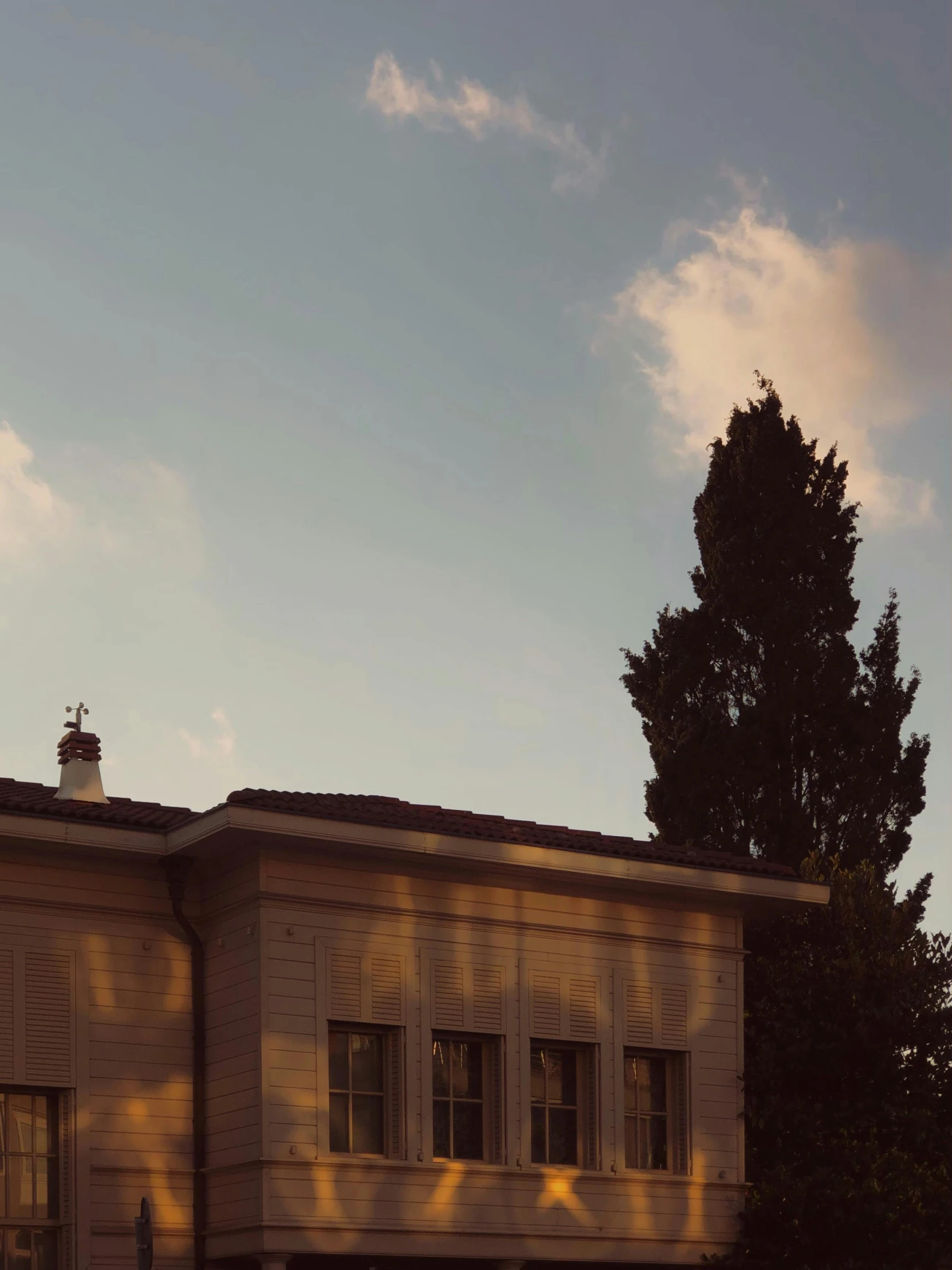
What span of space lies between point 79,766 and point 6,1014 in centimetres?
287

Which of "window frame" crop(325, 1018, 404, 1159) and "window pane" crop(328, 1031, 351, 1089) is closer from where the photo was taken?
"window frame" crop(325, 1018, 404, 1159)

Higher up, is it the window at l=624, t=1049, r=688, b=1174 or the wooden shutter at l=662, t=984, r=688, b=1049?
the wooden shutter at l=662, t=984, r=688, b=1049

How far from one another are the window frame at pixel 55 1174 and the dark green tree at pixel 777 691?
1477 cm

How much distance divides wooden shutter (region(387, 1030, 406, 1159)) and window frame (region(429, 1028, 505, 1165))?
0.35m

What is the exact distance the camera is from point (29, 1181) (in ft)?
62.9

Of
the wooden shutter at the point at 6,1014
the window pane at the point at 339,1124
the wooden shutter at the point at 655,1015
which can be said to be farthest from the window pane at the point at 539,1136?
the wooden shutter at the point at 6,1014

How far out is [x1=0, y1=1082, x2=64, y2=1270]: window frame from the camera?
18984 millimetres

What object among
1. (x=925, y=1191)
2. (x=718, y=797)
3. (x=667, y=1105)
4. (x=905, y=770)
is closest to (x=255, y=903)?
(x=667, y=1105)

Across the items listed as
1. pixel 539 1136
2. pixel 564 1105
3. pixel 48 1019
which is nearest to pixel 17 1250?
pixel 48 1019

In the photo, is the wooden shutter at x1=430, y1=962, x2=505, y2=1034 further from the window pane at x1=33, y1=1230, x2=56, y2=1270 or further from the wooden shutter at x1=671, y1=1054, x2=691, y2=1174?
the window pane at x1=33, y1=1230, x2=56, y2=1270

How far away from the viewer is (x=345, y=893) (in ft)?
67.1

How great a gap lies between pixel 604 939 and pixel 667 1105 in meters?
2.07

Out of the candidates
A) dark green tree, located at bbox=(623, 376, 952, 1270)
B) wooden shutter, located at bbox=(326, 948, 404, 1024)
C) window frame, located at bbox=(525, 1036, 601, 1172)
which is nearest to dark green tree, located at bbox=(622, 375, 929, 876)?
dark green tree, located at bbox=(623, 376, 952, 1270)

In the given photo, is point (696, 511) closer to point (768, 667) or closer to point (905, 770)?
point (768, 667)
